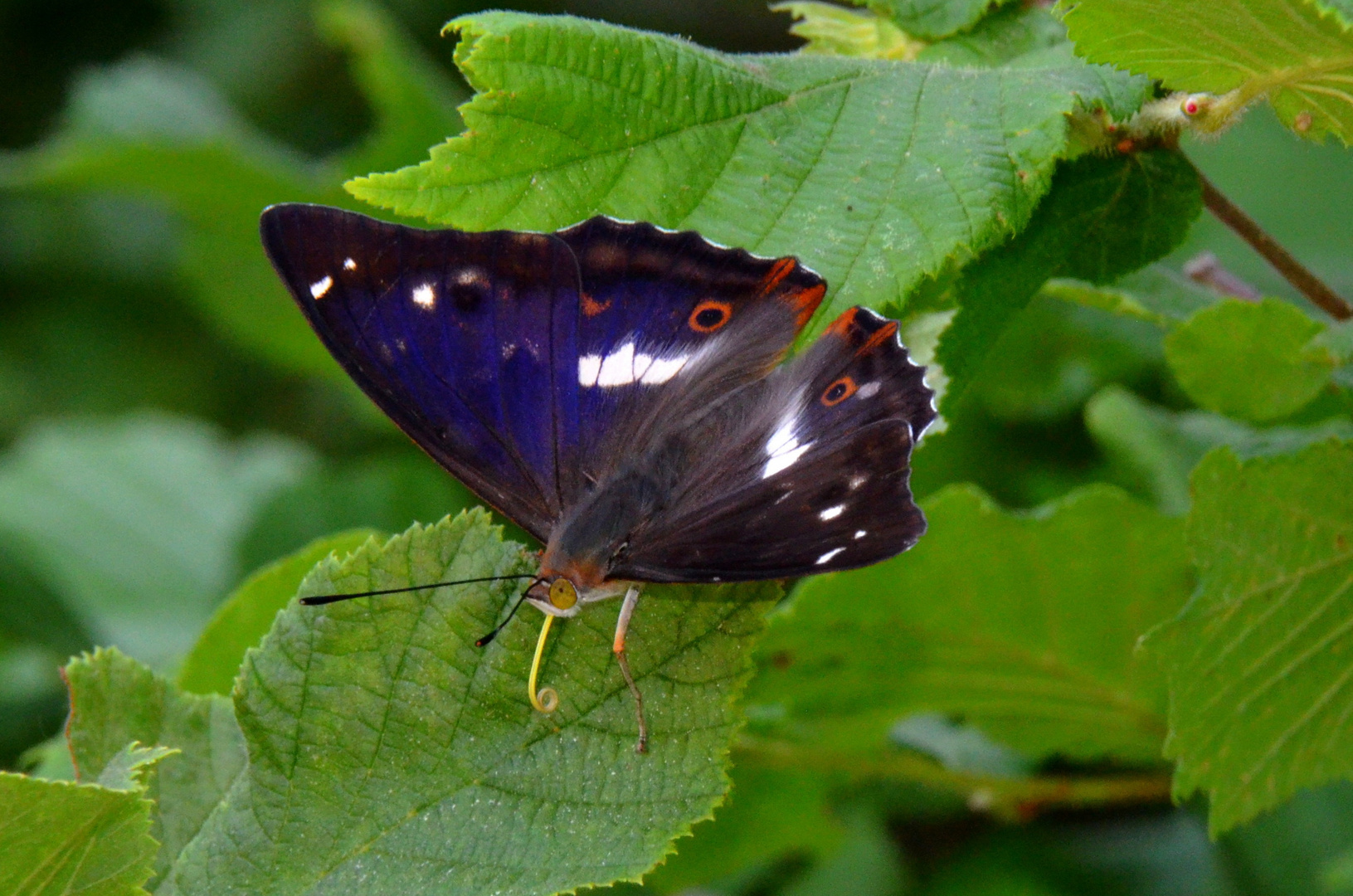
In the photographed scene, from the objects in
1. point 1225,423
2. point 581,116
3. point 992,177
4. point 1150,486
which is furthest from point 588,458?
point 1225,423

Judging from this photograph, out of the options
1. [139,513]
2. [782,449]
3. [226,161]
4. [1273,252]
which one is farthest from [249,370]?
[1273,252]

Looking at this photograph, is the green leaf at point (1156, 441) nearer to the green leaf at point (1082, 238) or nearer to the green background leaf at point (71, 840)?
the green leaf at point (1082, 238)

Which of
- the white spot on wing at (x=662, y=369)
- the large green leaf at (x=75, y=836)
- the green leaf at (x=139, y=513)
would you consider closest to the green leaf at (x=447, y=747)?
the large green leaf at (x=75, y=836)

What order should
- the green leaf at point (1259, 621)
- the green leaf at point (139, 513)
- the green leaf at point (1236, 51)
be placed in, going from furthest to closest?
the green leaf at point (139, 513) < the green leaf at point (1259, 621) < the green leaf at point (1236, 51)

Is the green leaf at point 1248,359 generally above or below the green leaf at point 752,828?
above

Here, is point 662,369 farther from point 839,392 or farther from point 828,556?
point 828,556

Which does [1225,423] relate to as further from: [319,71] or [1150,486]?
[319,71]

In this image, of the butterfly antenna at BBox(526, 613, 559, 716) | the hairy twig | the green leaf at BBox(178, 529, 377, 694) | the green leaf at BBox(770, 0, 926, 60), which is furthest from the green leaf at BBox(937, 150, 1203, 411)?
the green leaf at BBox(178, 529, 377, 694)
